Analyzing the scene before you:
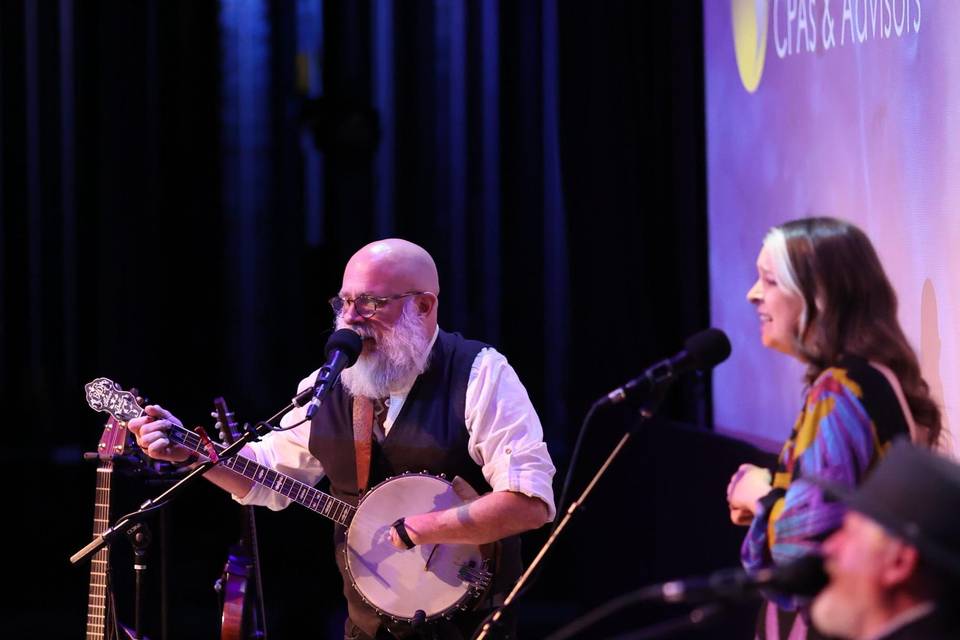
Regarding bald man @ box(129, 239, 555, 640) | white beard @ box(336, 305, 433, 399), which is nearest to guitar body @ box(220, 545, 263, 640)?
bald man @ box(129, 239, 555, 640)

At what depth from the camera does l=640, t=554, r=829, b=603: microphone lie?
1.59 metres

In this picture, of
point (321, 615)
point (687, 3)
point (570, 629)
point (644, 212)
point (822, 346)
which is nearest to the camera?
point (570, 629)

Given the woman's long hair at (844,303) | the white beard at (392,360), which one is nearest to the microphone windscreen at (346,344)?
the white beard at (392,360)

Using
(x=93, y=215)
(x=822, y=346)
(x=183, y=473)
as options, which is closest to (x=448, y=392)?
(x=183, y=473)

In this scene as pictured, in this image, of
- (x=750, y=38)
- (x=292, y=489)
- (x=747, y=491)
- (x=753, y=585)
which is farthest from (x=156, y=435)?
(x=750, y=38)

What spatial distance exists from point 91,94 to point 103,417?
5.38ft

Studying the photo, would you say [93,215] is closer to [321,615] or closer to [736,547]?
[321,615]

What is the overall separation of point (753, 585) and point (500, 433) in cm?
154

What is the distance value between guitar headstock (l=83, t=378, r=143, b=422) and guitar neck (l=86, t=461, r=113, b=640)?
172 millimetres

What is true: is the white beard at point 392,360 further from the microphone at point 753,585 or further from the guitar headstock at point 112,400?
the microphone at point 753,585

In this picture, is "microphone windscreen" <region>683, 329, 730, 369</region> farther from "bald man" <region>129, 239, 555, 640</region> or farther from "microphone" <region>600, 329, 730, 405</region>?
"bald man" <region>129, 239, 555, 640</region>

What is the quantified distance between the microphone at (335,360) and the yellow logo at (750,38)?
191cm

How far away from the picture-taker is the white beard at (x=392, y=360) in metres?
3.25

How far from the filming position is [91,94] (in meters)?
6.07
